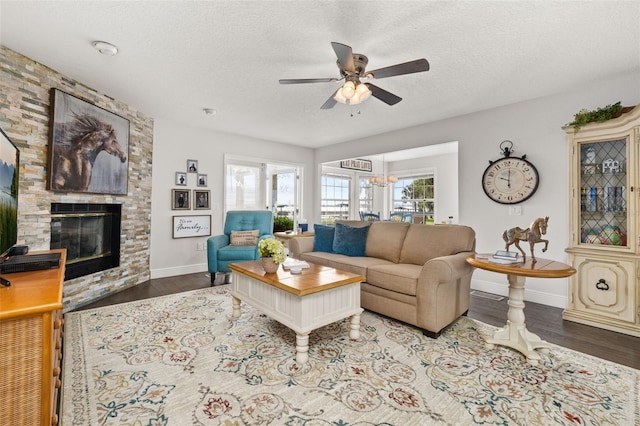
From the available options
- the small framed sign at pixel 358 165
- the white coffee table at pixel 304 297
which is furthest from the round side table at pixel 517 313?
the small framed sign at pixel 358 165

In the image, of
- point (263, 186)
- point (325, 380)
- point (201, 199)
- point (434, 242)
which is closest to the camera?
point (325, 380)

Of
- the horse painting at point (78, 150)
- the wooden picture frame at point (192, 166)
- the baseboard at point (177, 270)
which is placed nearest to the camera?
the horse painting at point (78, 150)

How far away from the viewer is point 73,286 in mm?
3104

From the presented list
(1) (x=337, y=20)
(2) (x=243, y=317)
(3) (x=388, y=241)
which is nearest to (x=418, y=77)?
(1) (x=337, y=20)

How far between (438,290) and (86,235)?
393 cm

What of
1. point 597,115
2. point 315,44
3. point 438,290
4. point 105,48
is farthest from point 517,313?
point 105,48

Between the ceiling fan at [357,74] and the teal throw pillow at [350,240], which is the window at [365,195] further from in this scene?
the ceiling fan at [357,74]

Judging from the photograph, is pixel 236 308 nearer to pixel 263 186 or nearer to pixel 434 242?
pixel 434 242

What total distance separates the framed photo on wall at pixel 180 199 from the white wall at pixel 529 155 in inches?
156

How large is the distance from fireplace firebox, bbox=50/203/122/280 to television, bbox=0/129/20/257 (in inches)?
60.0

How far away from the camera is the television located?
1414 mm

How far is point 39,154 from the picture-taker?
9.02ft

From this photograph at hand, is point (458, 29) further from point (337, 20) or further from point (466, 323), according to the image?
point (466, 323)

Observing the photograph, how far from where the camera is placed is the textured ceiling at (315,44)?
1908 mm
